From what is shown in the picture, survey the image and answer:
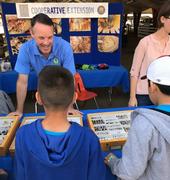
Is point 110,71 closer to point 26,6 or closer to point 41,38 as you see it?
point 26,6

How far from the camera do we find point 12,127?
4.42ft

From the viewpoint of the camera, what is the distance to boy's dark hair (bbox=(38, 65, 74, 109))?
88 centimetres

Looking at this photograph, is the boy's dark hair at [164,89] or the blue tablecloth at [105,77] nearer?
the boy's dark hair at [164,89]

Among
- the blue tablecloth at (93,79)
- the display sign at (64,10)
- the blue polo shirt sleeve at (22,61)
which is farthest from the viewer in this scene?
the blue tablecloth at (93,79)

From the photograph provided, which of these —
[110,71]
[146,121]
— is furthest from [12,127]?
[110,71]

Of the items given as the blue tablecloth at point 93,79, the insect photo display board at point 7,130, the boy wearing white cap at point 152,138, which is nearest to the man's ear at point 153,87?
the boy wearing white cap at point 152,138

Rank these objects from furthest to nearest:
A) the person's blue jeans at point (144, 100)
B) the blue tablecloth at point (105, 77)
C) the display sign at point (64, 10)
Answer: the blue tablecloth at point (105, 77), the display sign at point (64, 10), the person's blue jeans at point (144, 100)

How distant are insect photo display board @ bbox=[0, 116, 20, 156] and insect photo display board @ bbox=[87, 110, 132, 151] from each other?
44cm

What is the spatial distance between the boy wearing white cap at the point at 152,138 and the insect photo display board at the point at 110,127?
29 cm

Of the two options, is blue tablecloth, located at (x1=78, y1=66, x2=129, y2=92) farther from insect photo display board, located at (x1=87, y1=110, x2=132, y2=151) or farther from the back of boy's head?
the back of boy's head

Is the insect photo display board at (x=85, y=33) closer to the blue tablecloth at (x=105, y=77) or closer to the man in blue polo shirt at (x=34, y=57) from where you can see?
the blue tablecloth at (x=105, y=77)

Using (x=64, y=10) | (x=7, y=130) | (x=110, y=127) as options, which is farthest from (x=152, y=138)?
(x=64, y=10)

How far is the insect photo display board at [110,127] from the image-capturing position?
Answer: 48.4 inches

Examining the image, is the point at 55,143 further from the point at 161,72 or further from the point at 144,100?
the point at 144,100
